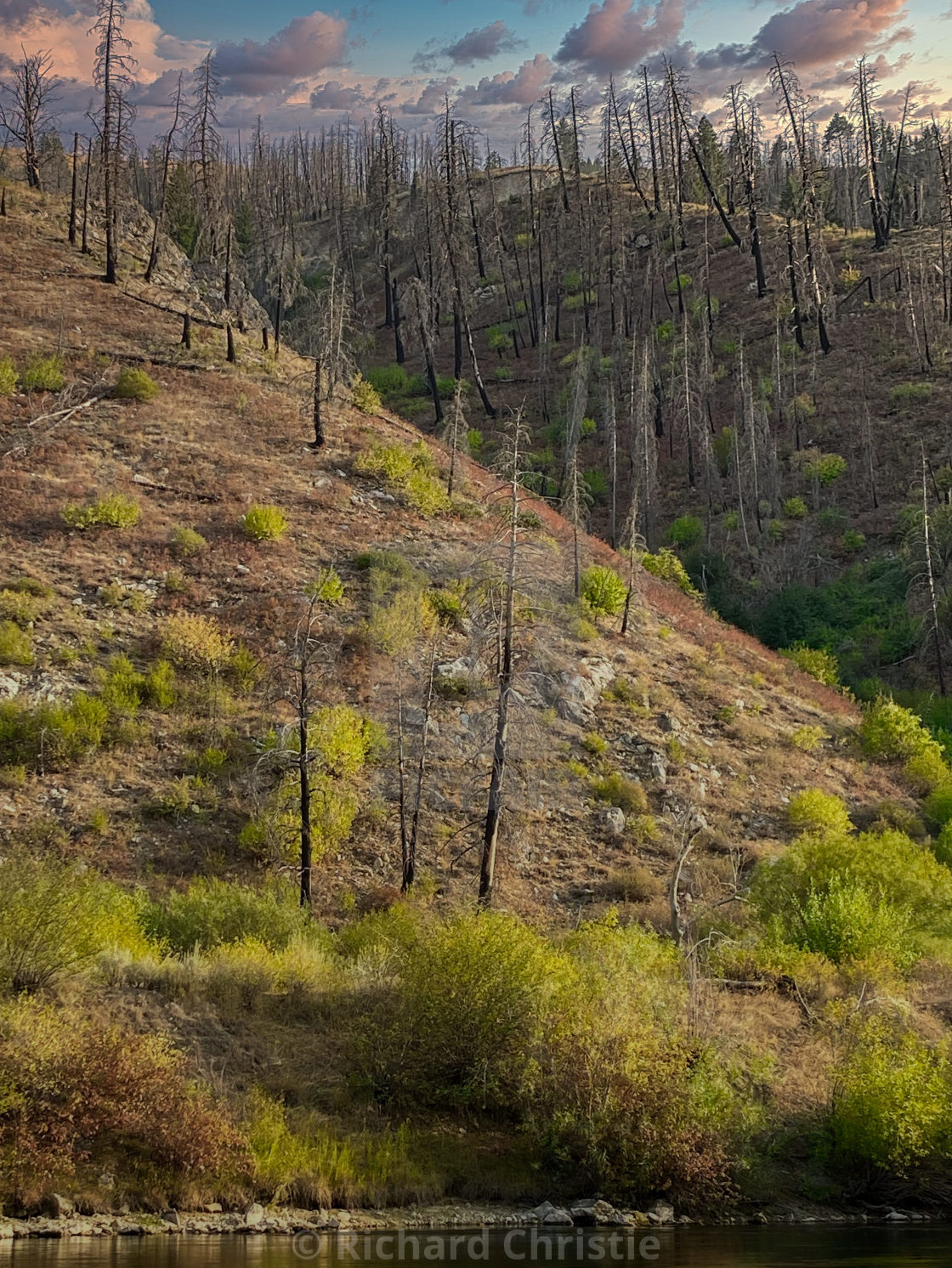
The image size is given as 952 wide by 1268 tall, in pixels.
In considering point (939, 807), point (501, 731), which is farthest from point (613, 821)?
point (939, 807)

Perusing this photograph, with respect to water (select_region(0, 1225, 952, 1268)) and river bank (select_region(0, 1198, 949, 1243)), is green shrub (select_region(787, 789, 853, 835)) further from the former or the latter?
water (select_region(0, 1225, 952, 1268))

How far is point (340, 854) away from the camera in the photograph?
87.0 feet

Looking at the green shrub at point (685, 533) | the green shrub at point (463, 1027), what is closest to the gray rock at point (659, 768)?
the green shrub at point (463, 1027)

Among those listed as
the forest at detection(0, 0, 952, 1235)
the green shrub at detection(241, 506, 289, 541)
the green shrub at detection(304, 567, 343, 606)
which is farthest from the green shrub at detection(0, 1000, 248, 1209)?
the green shrub at detection(241, 506, 289, 541)

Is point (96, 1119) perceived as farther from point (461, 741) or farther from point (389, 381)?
point (389, 381)

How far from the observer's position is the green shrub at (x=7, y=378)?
1578 inches

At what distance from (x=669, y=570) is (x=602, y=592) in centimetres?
935

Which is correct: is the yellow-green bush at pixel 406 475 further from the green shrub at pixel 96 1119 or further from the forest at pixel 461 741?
the green shrub at pixel 96 1119

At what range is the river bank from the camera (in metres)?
14.0

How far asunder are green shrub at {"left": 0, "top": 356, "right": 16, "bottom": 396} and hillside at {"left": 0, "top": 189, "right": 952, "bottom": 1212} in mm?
493

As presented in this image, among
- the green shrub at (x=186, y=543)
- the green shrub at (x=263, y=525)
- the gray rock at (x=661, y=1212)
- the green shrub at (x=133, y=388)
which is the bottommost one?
the gray rock at (x=661, y=1212)

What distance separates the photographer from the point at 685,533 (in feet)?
175

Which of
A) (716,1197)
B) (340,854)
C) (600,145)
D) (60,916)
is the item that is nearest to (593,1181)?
(716,1197)

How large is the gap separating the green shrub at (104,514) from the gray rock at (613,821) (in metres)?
17.2
